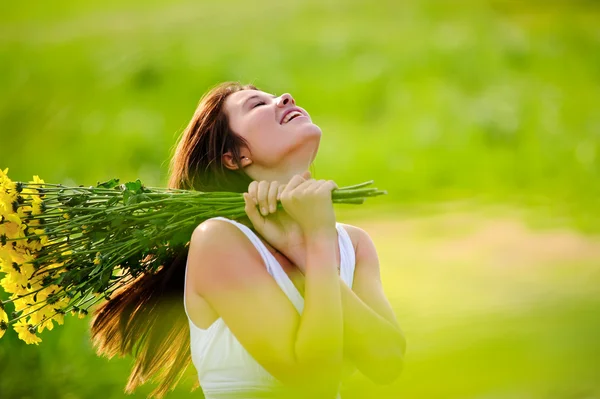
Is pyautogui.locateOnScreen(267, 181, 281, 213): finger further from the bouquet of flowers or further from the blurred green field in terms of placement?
the blurred green field

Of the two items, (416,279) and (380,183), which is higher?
(380,183)

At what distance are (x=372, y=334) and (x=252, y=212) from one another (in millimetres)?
154

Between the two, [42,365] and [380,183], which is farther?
[380,183]

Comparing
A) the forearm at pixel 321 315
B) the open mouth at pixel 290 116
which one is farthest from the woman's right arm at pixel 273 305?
the open mouth at pixel 290 116

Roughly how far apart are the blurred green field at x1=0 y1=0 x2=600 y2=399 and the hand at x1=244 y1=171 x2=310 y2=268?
5.4 inches

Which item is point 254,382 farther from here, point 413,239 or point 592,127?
point 592,127

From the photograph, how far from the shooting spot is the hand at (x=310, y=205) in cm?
79

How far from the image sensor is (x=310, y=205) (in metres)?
0.79

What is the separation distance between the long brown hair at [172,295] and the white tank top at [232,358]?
0.30ft

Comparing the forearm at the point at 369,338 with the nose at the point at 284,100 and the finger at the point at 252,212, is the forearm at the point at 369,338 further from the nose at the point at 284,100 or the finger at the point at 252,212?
the nose at the point at 284,100

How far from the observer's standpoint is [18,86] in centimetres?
223

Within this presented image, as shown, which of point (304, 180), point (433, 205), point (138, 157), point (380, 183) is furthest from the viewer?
point (138, 157)

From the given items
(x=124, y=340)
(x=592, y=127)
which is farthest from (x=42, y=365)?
(x=592, y=127)

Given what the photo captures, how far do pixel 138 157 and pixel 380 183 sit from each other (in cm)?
53
